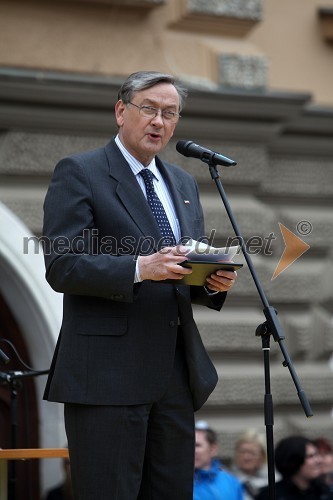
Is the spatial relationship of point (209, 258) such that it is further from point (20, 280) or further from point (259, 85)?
point (259, 85)

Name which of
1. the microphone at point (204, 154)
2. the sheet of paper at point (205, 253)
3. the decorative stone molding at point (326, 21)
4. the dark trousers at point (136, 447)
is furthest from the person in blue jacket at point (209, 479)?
the decorative stone molding at point (326, 21)

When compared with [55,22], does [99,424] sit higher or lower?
lower

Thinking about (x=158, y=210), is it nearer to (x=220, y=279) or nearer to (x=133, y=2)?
(x=220, y=279)

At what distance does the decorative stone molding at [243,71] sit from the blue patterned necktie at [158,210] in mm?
2971

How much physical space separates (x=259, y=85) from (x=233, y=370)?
180cm

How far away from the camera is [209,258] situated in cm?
330

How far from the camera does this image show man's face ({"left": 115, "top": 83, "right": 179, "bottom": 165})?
3.60m

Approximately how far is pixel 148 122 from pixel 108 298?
0.64 m

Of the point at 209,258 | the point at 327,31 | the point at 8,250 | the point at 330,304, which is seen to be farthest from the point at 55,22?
the point at 209,258

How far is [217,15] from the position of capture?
6504 millimetres

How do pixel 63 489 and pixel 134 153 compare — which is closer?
pixel 134 153

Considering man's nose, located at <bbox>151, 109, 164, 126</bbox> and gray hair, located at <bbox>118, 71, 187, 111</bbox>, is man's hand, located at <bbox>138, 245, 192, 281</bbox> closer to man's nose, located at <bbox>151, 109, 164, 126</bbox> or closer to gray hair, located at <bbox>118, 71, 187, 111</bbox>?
man's nose, located at <bbox>151, 109, 164, 126</bbox>

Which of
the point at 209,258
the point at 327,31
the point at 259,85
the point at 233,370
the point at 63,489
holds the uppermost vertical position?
the point at 327,31

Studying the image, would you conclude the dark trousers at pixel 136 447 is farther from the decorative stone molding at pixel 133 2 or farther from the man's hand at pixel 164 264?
the decorative stone molding at pixel 133 2
